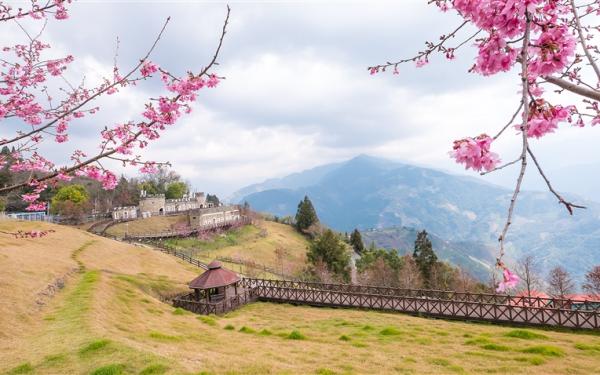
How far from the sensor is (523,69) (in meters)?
2.78

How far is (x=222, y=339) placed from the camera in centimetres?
1644

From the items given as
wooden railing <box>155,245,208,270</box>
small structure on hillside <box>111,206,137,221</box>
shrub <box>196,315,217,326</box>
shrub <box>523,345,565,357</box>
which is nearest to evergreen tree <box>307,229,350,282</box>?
wooden railing <box>155,245,208,270</box>

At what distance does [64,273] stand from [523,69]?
3003 cm

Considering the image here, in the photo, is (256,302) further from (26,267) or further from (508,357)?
(508,357)

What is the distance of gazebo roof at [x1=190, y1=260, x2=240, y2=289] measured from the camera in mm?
27913

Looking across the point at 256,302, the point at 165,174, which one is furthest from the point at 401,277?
the point at 165,174

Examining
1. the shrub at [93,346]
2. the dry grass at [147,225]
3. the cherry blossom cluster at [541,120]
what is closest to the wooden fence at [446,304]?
the shrub at [93,346]

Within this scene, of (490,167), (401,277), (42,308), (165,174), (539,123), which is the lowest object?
(401,277)

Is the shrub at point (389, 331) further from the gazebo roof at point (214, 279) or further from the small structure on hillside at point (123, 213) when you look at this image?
the small structure on hillside at point (123, 213)

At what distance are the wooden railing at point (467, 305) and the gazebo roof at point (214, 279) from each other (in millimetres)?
3386

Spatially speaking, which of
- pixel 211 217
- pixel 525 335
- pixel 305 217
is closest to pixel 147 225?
pixel 211 217

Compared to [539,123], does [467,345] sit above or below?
below

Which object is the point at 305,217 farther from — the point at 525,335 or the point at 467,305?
the point at 525,335

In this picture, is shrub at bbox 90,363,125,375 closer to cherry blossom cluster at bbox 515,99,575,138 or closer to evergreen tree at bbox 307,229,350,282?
cherry blossom cluster at bbox 515,99,575,138
